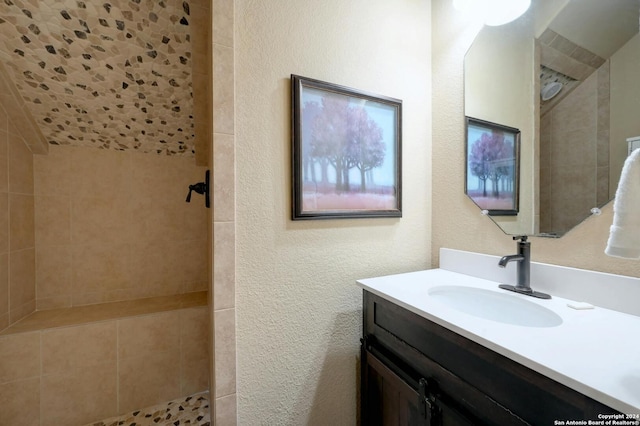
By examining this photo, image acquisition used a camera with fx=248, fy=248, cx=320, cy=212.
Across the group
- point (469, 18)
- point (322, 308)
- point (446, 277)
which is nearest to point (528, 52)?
point (469, 18)

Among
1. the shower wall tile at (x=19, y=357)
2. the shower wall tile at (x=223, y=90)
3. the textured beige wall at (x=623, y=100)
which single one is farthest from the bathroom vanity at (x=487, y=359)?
the shower wall tile at (x=19, y=357)

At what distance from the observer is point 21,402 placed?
1317 millimetres

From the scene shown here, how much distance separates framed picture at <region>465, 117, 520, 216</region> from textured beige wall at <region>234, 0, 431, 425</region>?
27cm

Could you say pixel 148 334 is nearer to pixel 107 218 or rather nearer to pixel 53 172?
pixel 107 218

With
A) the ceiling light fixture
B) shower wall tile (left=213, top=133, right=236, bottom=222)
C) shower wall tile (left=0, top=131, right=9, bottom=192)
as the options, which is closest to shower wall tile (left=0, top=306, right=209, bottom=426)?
shower wall tile (left=0, top=131, right=9, bottom=192)

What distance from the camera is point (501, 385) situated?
56 centimetres

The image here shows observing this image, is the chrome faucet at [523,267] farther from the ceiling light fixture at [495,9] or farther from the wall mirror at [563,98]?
the ceiling light fixture at [495,9]

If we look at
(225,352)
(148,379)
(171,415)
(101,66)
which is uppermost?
(101,66)

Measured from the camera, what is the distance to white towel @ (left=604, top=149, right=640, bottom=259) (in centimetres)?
47

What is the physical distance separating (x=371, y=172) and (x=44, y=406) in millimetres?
2151

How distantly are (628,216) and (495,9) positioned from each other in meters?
1.11

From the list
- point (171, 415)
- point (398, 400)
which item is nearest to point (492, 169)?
point (398, 400)

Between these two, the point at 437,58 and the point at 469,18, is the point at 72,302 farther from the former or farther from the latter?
the point at 469,18

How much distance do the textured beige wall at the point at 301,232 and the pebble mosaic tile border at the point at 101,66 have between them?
0.71 metres
